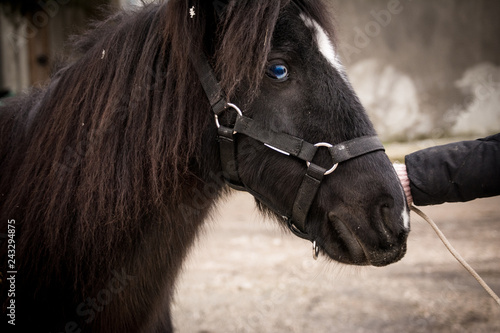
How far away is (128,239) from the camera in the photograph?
5.52ft

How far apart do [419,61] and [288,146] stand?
675 centimetres

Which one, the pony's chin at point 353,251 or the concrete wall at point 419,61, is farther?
the concrete wall at point 419,61

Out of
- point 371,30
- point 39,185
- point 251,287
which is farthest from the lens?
point 371,30

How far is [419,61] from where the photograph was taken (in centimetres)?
734

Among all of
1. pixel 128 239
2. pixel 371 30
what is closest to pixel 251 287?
pixel 128 239

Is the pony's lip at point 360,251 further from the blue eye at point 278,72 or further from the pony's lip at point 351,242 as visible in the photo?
the blue eye at point 278,72

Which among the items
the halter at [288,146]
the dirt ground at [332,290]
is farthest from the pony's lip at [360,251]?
the dirt ground at [332,290]

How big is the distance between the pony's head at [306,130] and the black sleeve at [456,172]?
1.32 ft

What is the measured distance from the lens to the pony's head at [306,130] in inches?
58.5

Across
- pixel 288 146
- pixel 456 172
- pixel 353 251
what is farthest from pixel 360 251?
pixel 456 172

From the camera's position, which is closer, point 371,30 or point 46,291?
point 46,291

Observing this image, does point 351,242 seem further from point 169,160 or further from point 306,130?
point 169,160

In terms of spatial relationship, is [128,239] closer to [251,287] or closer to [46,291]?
[46,291]

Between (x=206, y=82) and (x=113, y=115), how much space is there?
15.9 inches
